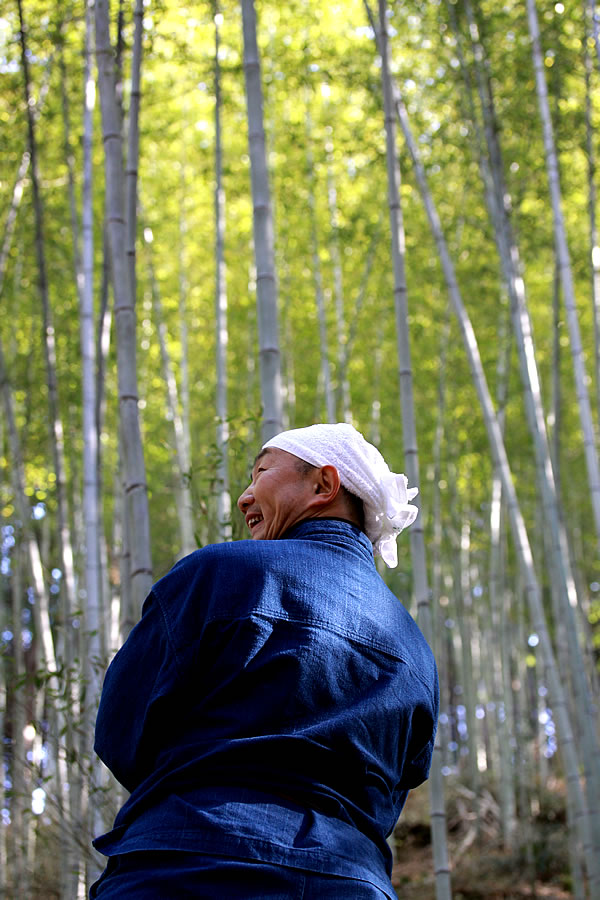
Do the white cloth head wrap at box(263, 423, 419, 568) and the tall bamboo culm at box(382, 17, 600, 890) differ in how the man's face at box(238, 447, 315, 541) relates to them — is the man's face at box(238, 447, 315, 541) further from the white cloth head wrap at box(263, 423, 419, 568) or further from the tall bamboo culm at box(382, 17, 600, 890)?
the tall bamboo culm at box(382, 17, 600, 890)

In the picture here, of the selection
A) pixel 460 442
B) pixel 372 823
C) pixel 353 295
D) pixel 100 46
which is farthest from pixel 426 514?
pixel 372 823

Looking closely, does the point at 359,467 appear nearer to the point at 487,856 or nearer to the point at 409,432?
the point at 409,432

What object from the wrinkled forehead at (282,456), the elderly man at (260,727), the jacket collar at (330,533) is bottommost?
the elderly man at (260,727)

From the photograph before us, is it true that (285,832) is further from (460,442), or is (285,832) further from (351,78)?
(460,442)

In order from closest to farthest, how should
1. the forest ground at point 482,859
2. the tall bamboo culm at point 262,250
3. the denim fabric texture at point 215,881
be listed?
the denim fabric texture at point 215,881 → the tall bamboo culm at point 262,250 → the forest ground at point 482,859

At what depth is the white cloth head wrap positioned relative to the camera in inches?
53.3

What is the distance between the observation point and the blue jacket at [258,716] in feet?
3.40

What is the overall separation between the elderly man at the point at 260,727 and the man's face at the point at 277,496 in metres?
0.14

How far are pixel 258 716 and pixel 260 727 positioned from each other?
0.01 m

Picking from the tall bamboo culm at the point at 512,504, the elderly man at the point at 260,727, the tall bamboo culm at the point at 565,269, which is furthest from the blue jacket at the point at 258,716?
the tall bamboo culm at the point at 565,269

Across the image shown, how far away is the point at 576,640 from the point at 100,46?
3284mm

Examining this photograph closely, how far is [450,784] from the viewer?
9133mm

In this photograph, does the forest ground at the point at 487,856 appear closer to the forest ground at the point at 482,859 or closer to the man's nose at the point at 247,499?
the forest ground at the point at 482,859

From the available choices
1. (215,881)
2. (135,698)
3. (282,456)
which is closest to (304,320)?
(282,456)
